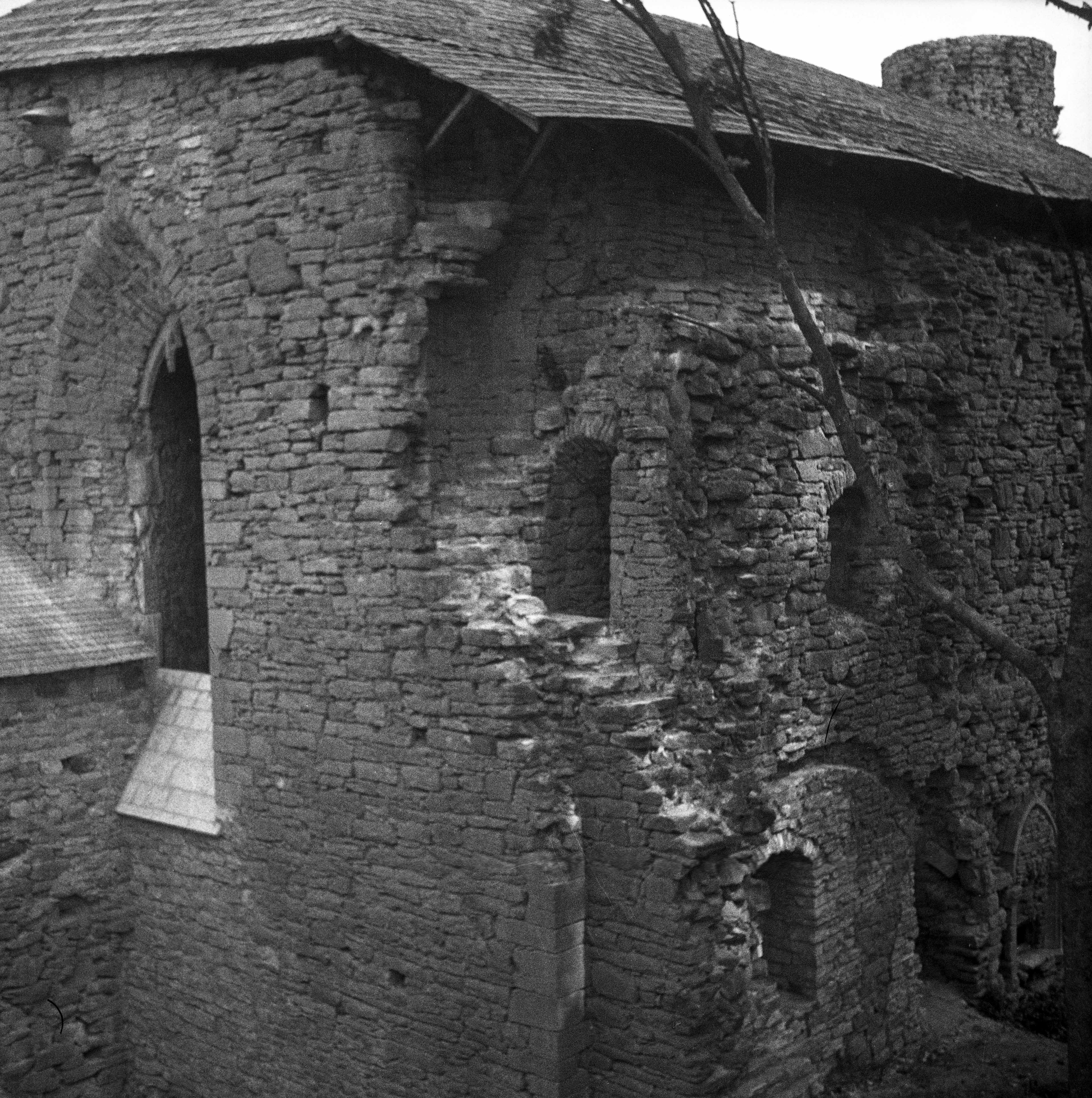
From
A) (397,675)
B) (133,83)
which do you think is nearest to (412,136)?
(133,83)

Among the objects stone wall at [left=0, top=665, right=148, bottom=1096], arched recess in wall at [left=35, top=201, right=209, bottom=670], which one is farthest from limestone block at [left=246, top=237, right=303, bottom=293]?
stone wall at [left=0, top=665, right=148, bottom=1096]

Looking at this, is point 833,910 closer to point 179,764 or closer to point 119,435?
point 179,764

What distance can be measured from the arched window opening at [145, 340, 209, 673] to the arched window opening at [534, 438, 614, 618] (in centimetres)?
288

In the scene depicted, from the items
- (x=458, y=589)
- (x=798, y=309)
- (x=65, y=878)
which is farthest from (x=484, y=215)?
(x=65, y=878)

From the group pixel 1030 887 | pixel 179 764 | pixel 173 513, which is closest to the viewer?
pixel 179 764

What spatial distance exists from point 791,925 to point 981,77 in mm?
12276

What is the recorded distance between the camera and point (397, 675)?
26.9 feet

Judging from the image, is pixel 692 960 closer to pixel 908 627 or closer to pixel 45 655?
→ pixel 908 627

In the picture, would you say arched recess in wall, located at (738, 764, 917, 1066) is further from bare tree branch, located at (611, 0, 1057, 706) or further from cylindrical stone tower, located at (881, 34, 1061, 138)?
cylindrical stone tower, located at (881, 34, 1061, 138)

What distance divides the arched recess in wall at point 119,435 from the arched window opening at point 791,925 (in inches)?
176

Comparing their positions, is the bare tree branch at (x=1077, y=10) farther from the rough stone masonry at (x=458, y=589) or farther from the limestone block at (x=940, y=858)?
the limestone block at (x=940, y=858)

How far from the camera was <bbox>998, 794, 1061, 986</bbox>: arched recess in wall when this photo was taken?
10.7 meters

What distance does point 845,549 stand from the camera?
962cm

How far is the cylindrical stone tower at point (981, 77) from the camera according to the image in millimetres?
17297
